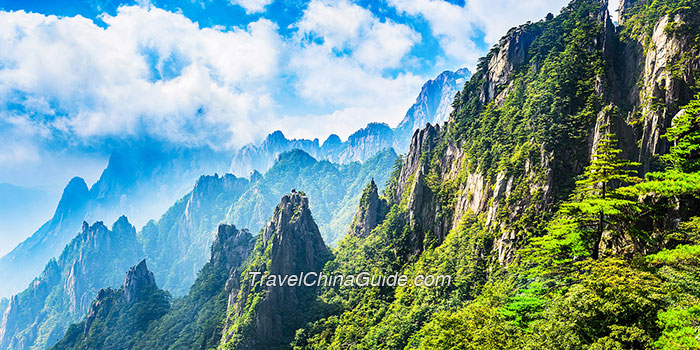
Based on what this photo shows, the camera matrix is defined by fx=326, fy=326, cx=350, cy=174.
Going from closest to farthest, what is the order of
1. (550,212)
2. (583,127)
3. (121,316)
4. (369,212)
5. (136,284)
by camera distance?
(550,212), (583,127), (369,212), (121,316), (136,284)

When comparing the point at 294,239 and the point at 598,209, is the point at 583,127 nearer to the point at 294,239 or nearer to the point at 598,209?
the point at 598,209

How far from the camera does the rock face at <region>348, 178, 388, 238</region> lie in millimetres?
97100

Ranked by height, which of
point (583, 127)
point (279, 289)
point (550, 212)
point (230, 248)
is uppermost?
point (583, 127)

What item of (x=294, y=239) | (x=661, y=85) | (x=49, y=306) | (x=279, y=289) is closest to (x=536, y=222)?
(x=661, y=85)

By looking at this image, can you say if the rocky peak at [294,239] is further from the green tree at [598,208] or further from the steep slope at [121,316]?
the green tree at [598,208]

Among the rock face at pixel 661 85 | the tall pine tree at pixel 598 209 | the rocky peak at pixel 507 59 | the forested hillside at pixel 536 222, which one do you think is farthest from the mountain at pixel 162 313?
the rock face at pixel 661 85

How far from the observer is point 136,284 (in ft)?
379

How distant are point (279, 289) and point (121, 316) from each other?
67.1 meters

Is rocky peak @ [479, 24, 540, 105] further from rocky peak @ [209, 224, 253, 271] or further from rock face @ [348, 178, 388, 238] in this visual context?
rocky peak @ [209, 224, 253, 271]

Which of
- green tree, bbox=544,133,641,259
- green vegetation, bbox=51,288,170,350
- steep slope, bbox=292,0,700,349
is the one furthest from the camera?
Result: green vegetation, bbox=51,288,170,350

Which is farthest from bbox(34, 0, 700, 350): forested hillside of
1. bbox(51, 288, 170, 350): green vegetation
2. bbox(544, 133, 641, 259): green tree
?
bbox(51, 288, 170, 350): green vegetation

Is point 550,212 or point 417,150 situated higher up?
point 417,150

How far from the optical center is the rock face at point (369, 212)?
97.1m

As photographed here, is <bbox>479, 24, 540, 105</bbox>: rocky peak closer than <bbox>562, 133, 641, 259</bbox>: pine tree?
No
